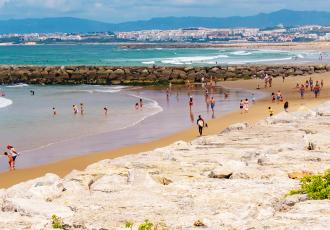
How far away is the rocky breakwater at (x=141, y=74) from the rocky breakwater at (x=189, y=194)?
43405 millimetres

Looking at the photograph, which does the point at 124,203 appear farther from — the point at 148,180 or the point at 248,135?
the point at 248,135

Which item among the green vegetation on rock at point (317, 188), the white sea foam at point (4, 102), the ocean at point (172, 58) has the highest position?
the green vegetation on rock at point (317, 188)

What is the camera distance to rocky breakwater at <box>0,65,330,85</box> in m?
58.7

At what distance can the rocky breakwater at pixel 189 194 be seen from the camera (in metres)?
7.56

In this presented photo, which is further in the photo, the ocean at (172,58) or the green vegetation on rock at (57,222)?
the ocean at (172,58)

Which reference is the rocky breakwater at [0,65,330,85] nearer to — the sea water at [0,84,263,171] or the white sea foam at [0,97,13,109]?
the sea water at [0,84,263,171]

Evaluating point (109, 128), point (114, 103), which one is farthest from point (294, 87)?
point (109, 128)

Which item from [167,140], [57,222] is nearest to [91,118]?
[167,140]

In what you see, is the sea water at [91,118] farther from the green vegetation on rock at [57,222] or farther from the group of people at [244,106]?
the green vegetation on rock at [57,222]

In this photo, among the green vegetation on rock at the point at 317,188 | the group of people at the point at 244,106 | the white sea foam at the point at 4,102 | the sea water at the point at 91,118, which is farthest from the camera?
the white sea foam at the point at 4,102

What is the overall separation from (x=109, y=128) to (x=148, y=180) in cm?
1773

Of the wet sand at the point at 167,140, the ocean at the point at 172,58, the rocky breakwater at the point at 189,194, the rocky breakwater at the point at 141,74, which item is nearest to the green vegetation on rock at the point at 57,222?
the rocky breakwater at the point at 189,194

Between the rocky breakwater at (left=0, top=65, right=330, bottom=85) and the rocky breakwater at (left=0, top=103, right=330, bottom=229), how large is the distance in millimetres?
43405

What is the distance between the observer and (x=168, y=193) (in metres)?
9.00
